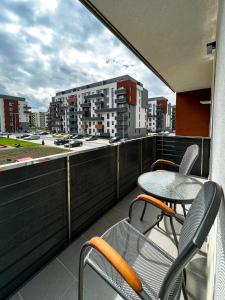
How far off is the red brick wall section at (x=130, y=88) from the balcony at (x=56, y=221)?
2447cm

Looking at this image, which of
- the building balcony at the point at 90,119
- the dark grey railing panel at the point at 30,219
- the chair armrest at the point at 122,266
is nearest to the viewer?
the chair armrest at the point at 122,266

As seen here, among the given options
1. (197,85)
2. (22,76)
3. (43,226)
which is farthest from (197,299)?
(197,85)

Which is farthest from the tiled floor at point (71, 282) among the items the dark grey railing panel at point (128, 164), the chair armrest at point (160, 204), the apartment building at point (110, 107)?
the apartment building at point (110, 107)

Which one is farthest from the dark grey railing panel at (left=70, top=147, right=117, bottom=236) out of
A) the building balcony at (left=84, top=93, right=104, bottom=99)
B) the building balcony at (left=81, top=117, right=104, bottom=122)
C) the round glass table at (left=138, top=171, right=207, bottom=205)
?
the building balcony at (left=84, top=93, right=104, bottom=99)

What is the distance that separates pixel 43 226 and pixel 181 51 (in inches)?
120

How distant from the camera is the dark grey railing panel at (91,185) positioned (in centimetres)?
165

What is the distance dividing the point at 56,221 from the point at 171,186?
1.08 metres

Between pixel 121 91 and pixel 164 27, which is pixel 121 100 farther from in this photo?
pixel 164 27

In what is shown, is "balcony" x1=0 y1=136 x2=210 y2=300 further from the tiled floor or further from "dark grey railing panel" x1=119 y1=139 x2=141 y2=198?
"dark grey railing panel" x1=119 y1=139 x2=141 y2=198

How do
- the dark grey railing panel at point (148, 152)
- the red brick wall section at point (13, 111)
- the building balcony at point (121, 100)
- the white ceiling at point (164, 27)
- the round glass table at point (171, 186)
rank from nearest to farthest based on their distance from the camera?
the round glass table at point (171, 186) → the white ceiling at point (164, 27) → the red brick wall section at point (13, 111) → the dark grey railing panel at point (148, 152) → the building balcony at point (121, 100)

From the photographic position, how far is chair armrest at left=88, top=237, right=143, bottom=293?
2.10 feet

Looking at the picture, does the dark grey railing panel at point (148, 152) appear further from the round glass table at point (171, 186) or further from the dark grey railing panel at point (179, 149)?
the round glass table at point (171, 186)

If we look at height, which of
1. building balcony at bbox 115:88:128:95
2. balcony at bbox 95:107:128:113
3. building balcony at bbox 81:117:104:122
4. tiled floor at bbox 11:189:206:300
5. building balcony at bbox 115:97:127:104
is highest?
building balcony at bbox 115:88:128:95

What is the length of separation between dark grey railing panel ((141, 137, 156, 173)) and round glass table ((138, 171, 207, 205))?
56.9 inches
